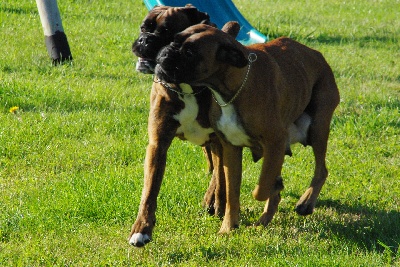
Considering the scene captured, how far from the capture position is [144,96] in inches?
318

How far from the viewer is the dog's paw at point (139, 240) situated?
4.72 meters

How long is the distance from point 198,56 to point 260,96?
1.77 ft

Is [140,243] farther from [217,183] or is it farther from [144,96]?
[144,96]

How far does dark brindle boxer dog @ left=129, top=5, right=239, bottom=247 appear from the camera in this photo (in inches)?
189

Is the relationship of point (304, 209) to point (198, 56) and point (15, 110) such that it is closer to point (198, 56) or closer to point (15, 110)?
point (198, 56)

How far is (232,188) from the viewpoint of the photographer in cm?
529

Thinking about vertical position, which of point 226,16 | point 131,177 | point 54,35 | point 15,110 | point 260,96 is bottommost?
point 226,16

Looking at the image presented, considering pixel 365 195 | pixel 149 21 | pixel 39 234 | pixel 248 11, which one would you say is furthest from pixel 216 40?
pixel 248 11

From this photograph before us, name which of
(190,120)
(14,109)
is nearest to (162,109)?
(190,120)

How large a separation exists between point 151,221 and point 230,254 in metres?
0.54

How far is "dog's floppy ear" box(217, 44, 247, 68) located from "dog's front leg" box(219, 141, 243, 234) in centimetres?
80

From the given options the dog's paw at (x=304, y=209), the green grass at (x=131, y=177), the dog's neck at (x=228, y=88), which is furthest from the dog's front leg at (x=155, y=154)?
the dog's paw at (x=304, y=209)

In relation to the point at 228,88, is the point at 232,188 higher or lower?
lower

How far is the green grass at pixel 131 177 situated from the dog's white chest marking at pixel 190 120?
0.63 m
